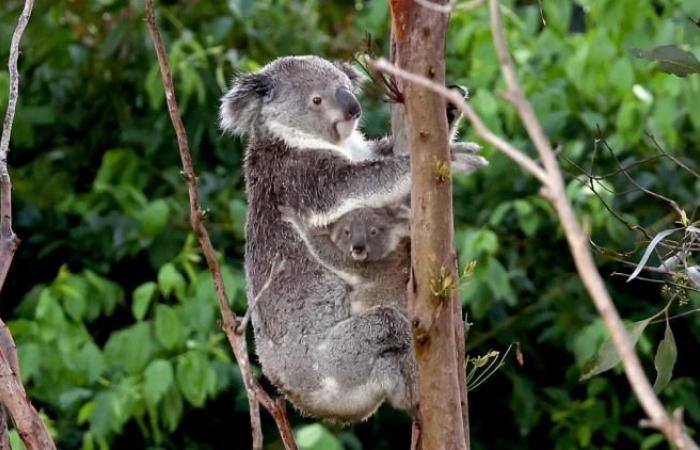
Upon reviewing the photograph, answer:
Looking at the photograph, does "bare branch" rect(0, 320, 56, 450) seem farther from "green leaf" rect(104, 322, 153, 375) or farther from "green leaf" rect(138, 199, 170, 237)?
"green leaf" rect(138, 199, 170, 237)

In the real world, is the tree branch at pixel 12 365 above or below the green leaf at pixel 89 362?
above

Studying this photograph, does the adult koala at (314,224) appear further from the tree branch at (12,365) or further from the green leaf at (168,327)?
the green leaf at (168,327)

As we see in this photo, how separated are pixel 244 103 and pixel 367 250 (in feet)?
2.18

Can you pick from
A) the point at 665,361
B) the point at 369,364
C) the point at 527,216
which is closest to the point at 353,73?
the point at 369,364

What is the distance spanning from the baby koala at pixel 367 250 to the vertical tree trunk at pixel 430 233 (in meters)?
0.92

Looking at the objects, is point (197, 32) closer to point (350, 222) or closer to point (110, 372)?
point (110, 372)

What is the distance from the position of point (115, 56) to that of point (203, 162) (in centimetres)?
67

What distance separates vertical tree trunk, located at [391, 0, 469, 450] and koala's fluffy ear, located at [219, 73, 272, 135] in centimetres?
149

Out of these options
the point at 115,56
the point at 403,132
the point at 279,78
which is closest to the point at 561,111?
the point at 115,56

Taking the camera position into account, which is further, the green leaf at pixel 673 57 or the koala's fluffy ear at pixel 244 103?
the koala's fluffy ear at pixel 244 103

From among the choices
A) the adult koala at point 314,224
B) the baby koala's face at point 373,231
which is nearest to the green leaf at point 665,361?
the adult koala at point 314,224

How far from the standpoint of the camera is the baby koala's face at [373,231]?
3355 mm

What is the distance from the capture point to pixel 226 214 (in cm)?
618

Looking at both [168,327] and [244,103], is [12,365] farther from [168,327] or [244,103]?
[168,327]
